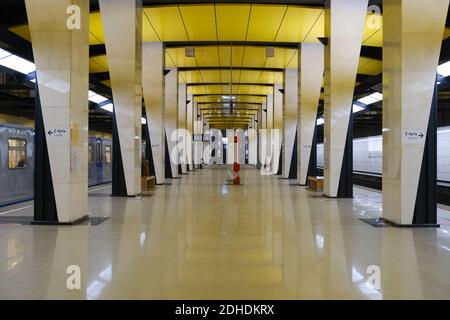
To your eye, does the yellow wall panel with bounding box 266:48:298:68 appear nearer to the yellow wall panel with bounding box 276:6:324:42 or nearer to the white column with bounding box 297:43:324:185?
the white column with bounding box 297:43:324:185

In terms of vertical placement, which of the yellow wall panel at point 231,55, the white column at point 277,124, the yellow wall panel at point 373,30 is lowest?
the white column at point 277,124

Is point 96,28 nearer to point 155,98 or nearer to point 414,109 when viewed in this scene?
point 155,98

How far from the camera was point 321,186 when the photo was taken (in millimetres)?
17641

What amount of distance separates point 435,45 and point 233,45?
10.9 m

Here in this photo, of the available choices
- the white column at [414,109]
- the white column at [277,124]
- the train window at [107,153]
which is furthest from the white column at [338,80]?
the white column at [277,124]

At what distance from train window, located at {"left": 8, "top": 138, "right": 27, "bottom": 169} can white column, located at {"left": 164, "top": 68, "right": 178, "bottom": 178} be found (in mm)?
11826

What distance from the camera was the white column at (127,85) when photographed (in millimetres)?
14148

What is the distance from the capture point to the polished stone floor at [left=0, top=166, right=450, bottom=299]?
457 centimetres

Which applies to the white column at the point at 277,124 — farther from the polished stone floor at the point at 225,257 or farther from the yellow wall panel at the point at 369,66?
the polished stone floor at the point at 225,257

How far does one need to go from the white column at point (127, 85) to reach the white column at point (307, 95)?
800 cm

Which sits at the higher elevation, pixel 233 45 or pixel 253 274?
pixel 233 45
